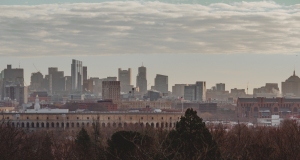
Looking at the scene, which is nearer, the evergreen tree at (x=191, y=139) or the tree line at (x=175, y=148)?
the tree line at (x=175, y=148)

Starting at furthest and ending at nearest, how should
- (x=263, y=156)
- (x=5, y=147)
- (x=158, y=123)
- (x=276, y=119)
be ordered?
(x=276, y=119) < (x=158, y=123) < (x=263, y=156) < (x=5, y=147)

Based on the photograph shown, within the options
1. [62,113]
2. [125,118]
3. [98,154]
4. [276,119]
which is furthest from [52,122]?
[98,154]

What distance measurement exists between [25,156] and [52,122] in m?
107

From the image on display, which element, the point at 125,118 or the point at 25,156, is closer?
the point at 25,156

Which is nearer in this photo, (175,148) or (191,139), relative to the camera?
(175,148)

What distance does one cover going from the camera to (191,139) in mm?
48594

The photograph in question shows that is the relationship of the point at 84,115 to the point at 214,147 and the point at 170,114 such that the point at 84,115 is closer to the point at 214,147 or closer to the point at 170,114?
the point at 170,114

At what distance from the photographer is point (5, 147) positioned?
53.3 m

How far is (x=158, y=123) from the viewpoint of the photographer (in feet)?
531

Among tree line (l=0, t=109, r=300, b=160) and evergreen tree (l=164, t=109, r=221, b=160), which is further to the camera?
evergreen tree (l=164, t=109, r=221, b=160)

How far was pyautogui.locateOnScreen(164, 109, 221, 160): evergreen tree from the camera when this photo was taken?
47916mm

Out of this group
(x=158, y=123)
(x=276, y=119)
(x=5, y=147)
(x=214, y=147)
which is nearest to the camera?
(x=214, y=147)

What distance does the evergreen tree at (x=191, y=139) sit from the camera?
4792 cm

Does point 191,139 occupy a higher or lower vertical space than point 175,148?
higher
